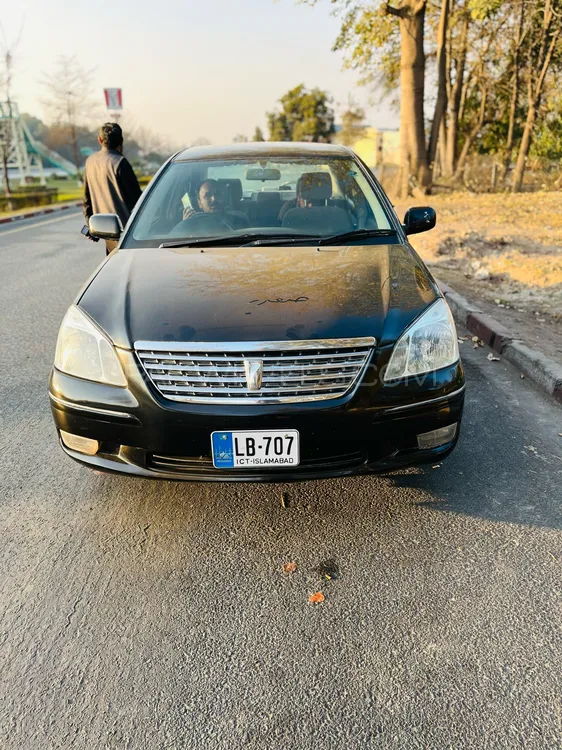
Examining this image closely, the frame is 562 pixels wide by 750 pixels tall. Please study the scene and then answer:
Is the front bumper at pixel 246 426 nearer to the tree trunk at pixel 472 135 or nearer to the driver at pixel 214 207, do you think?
the driver at pixel 214 207

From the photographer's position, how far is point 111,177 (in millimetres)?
5723

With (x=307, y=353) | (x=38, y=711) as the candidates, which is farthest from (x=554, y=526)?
(x=38, y=711)

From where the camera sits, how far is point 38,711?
1.86 metres

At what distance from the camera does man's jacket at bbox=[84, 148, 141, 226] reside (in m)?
5.68

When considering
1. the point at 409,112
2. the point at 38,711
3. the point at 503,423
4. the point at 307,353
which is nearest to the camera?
the point at 38,711

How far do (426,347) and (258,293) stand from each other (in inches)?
30.5

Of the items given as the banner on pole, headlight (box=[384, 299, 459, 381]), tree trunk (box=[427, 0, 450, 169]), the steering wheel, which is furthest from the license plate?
the banner on pole

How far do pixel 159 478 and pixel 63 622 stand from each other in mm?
636

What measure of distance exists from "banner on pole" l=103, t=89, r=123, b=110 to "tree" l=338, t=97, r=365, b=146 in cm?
3852

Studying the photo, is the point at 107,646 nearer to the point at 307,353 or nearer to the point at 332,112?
the point at 307,353

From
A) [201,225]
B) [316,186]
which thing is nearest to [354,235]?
[316,186]

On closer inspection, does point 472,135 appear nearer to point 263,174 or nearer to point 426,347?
point 263,174

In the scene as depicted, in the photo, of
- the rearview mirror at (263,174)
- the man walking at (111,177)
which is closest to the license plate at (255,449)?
the rearview mirror at (263,174)

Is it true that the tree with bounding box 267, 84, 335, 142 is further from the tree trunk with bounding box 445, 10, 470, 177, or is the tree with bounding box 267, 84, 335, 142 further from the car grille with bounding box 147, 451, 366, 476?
the car grille with bounding box 147, 451, 366, 476
